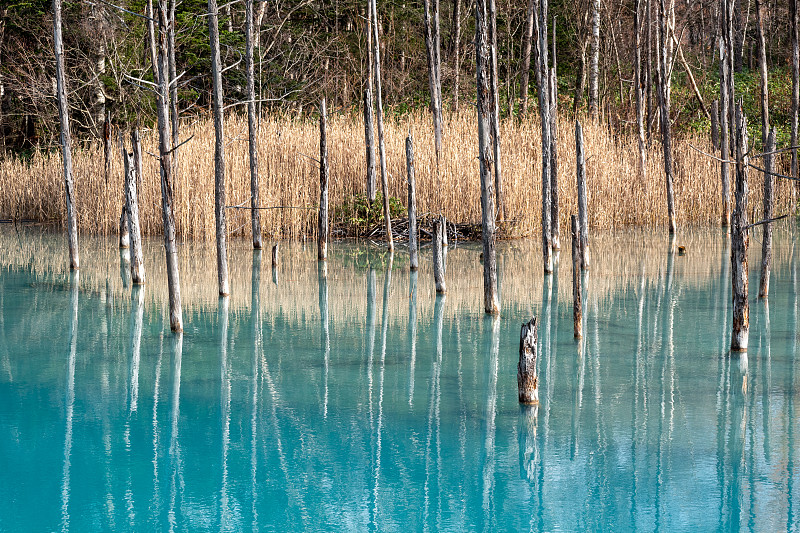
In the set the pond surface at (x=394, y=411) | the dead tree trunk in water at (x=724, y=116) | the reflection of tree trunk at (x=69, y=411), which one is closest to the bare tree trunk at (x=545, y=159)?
the pond surface at (x=394, y=411)

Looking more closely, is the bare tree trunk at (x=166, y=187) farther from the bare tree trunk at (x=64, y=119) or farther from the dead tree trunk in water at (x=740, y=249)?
the dead tree trunk in water at (x=740, y=249)

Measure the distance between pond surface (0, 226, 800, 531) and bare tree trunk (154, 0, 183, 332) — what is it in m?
0.37

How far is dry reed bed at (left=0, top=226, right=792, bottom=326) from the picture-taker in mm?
10016

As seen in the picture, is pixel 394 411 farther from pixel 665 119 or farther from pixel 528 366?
pixel 665 119

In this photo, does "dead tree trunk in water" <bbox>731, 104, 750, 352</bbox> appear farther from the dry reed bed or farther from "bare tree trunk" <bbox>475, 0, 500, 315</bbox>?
the dry reed bed

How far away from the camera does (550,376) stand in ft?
22.9

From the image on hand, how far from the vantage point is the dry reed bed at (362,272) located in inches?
394

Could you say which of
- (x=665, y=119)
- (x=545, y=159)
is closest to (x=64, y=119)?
(x=545, y=159)

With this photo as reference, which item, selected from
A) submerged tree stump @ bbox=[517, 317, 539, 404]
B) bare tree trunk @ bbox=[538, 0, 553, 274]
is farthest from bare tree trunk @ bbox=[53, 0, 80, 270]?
submerged tree stump @ bbox=[517, 317, 539, 404]

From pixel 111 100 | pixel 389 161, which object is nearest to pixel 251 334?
pixel 389 161

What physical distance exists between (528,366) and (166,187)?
3.83 meters

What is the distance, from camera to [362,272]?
12.3 meters

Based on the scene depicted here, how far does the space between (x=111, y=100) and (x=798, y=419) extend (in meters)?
21.8

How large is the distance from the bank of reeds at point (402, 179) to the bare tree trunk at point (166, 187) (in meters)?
6.10
